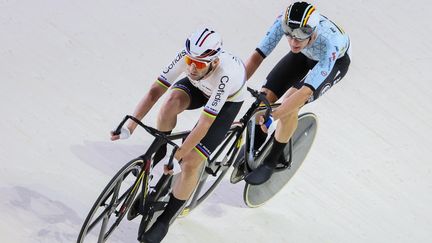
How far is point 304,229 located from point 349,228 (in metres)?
0.37

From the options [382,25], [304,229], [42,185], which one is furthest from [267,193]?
[382,25]

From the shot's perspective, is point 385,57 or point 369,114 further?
point 385,57

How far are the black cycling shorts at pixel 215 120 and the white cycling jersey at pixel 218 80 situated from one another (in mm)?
74

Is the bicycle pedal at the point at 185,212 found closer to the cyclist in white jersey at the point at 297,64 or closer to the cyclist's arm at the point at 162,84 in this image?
the cyclist in white jersey at the point at 297,64

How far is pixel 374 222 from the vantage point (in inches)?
237

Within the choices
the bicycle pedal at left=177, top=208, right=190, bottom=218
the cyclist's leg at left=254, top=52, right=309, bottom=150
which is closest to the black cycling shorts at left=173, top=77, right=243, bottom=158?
the bicycle pedal at left=177, top=208, right=190, bottom=218

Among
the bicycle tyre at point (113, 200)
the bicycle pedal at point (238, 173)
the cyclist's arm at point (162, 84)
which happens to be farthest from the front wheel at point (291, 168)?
the cyclist's arm at point (162, 84)

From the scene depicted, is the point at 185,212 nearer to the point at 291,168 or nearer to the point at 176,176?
the point at 176,176

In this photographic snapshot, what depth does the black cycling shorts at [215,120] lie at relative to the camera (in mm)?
4715

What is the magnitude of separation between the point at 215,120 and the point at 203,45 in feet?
2.00

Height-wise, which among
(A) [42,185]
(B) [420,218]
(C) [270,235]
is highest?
(B) [420,218]

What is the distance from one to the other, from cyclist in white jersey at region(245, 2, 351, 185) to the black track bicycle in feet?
0.35

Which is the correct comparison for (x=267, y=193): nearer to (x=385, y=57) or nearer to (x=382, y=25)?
(x=385, y=57)

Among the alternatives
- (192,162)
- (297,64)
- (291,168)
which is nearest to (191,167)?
(192,162)
